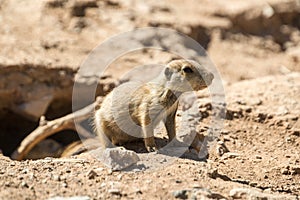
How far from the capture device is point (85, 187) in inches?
163

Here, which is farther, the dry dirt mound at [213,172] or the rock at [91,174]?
the rock at [91,174]

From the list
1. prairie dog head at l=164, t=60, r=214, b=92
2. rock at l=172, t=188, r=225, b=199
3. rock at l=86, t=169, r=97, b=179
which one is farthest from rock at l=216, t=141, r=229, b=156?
rock at l=86, t=169, r=97, b=179

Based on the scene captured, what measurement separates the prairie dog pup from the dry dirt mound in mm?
440

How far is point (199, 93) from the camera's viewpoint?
23.2 feet

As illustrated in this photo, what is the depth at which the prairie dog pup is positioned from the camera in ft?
16.9

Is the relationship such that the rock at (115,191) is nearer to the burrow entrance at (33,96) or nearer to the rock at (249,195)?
the rock at (249,195)

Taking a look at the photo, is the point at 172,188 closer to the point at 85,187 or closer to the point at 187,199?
the point at 187,199

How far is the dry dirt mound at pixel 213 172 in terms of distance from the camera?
409 centimetres

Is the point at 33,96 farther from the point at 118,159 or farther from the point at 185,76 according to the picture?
the point at 118,159

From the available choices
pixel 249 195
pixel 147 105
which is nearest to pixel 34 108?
pixel 147 105

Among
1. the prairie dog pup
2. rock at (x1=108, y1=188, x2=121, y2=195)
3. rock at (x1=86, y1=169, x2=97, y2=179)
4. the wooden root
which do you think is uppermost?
the prairie dog pup

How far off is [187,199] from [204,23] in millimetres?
5767

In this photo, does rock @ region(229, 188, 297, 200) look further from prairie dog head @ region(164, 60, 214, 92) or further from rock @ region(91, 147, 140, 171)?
prairie dog head @ region(164, 60, 214, 92)

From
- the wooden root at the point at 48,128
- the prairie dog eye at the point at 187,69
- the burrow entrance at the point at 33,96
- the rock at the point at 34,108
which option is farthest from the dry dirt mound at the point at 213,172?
the rock at the point at 34,108
